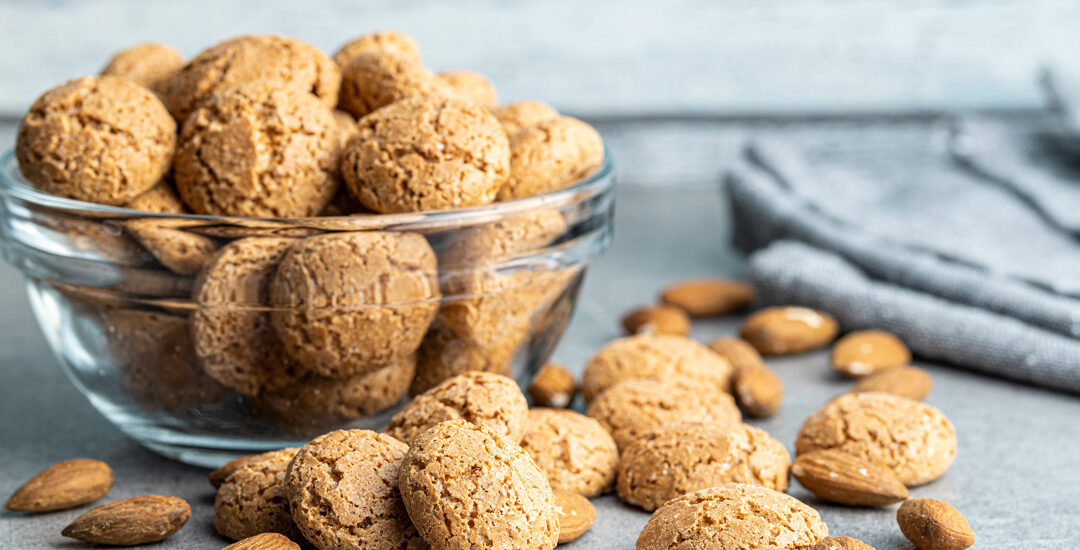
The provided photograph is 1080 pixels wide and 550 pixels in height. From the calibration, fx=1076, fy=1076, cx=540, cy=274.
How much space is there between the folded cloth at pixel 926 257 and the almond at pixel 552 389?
38 centimetres

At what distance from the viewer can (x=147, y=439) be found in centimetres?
92

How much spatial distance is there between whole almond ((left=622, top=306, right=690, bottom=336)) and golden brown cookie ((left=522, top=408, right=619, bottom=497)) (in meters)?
0.40

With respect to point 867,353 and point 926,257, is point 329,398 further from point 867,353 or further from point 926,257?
point 926,257

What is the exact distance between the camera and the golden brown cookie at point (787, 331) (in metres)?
1.25

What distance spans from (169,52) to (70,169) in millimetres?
250

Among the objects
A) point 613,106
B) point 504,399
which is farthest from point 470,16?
point 504,399

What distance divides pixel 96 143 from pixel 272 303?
19cm

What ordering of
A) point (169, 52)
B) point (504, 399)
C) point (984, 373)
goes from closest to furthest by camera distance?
point (504, 399) → point (169, 52) → point (984, 373)

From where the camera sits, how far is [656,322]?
51.0 inches

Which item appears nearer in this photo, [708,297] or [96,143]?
[96,143]

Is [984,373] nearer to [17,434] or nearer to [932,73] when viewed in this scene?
[17,434]

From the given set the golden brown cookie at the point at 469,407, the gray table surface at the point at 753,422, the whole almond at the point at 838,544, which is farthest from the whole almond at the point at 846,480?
the golden brown cookie at the point at 469,407

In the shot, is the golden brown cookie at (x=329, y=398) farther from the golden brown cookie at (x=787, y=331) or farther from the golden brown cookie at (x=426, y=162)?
the golden brown cookie at (x=787, y=331)

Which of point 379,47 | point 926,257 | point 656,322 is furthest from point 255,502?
point 926,257
